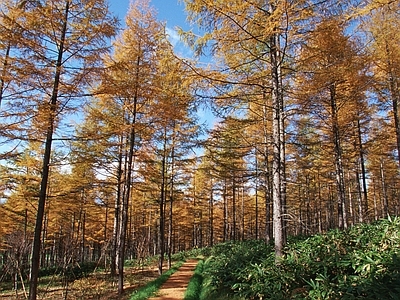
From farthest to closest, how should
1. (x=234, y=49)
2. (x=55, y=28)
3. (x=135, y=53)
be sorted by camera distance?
(x=135, y=53) < (x=55, y=28) < (x=234, y=49)

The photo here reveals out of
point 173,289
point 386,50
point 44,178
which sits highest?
point 386,50

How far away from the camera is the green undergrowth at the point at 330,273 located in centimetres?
377

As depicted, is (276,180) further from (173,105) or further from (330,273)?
(173,105)

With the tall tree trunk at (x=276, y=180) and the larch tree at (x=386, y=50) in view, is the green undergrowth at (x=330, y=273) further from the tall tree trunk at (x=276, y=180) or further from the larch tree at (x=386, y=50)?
the larch tree at (x=386, y=50)

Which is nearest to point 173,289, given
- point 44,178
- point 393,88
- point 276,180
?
point 44,178

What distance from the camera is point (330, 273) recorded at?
496 cm

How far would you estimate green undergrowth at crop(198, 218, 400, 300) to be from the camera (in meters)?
3.77

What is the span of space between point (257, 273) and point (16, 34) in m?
7.19

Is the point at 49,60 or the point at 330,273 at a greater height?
the point at 49,60

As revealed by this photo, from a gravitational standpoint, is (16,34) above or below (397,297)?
above

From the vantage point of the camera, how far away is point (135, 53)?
10.8 m

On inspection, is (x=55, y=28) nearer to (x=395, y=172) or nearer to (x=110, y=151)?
(x=110, y=151)

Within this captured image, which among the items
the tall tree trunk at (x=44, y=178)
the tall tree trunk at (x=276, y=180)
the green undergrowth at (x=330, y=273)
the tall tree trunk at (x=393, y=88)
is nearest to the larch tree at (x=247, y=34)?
the tall tree trunk at (x=276, y=180)

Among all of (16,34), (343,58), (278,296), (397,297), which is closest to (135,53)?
(16,34)
